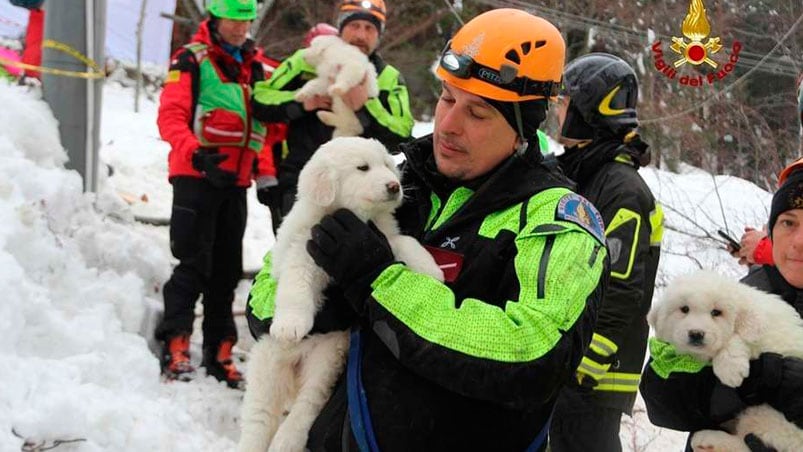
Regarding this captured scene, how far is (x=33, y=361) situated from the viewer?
4.13 meters

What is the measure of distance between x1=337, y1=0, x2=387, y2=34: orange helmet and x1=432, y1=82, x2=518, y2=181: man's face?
3771 mm

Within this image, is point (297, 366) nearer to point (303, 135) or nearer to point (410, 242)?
point (410, 242)

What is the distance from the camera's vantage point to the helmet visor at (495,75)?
7.60 feet

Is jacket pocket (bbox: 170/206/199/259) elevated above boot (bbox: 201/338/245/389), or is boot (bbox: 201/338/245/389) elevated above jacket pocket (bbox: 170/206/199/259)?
jacket pocket (bbox: 170/206/199/259)

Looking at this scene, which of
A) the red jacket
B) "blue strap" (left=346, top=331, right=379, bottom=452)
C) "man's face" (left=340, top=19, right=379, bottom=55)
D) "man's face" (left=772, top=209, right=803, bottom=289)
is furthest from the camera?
"man's face" (left=340, top=19, right=379, bottom=55)

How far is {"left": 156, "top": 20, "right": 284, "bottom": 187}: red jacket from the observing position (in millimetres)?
5617

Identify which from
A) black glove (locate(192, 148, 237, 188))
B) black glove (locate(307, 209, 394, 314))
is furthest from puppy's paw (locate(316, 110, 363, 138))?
black glove (locate(307, 209, 394, 314))

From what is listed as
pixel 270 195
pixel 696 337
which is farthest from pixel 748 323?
pixel 270 195

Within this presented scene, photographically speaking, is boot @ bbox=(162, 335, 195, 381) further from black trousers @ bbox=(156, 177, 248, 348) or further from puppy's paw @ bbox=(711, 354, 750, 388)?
puppy's paw @ bbox=(711, 354, 750, 388)

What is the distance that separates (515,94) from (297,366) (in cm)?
122

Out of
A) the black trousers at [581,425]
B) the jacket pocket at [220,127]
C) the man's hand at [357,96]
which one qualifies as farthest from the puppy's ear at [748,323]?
the jacket pocket at [220,127]

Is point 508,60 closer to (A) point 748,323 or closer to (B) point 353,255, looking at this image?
(B) point 353,255

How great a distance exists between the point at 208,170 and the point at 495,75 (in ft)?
11.7

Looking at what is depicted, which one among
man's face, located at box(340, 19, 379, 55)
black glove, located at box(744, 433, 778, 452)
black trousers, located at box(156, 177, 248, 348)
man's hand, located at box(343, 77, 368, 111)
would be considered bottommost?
black trousers, located at box(156, 177, 248, 348)
